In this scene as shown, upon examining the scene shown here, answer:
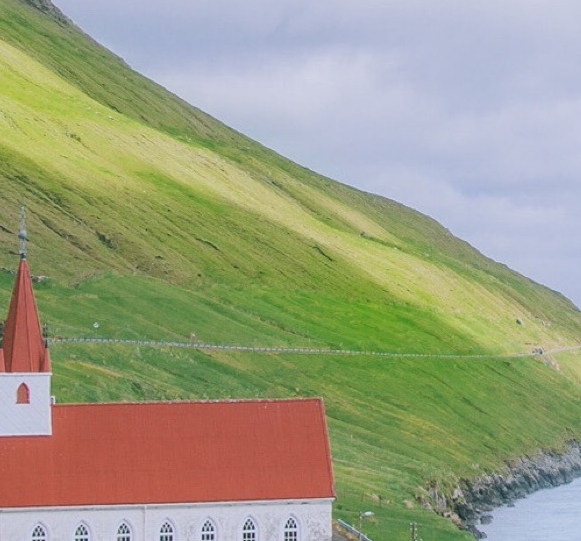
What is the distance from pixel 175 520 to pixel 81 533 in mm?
5143

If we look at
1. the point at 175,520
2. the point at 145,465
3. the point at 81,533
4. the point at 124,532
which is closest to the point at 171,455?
the point at 145,465

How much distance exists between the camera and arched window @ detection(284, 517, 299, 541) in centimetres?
7981

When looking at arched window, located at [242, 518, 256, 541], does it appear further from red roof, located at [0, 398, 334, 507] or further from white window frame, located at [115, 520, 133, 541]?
white window frame, located at [115, 520, 133, 541]

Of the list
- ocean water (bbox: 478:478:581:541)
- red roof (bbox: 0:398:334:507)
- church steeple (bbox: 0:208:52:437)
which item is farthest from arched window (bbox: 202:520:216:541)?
ocean water (bbox: 478:478:581:541)

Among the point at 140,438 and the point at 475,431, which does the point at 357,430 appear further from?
the point at 140,438

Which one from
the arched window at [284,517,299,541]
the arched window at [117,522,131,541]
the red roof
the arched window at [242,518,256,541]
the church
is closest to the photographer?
the church

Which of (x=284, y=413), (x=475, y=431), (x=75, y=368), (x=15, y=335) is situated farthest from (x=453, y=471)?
(x=15, y=335)

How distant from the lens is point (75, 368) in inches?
4582

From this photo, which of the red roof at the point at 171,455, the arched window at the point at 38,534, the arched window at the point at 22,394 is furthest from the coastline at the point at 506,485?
the arched window at the point at 22,394

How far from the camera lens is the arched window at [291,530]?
262 feet

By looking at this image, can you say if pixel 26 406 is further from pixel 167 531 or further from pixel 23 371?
pixel 167 531

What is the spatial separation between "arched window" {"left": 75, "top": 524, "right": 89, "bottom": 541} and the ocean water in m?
53.7

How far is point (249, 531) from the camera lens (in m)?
79.6

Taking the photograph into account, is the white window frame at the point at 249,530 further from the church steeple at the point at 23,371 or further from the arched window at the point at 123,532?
the church steeple at the point at 23,371
